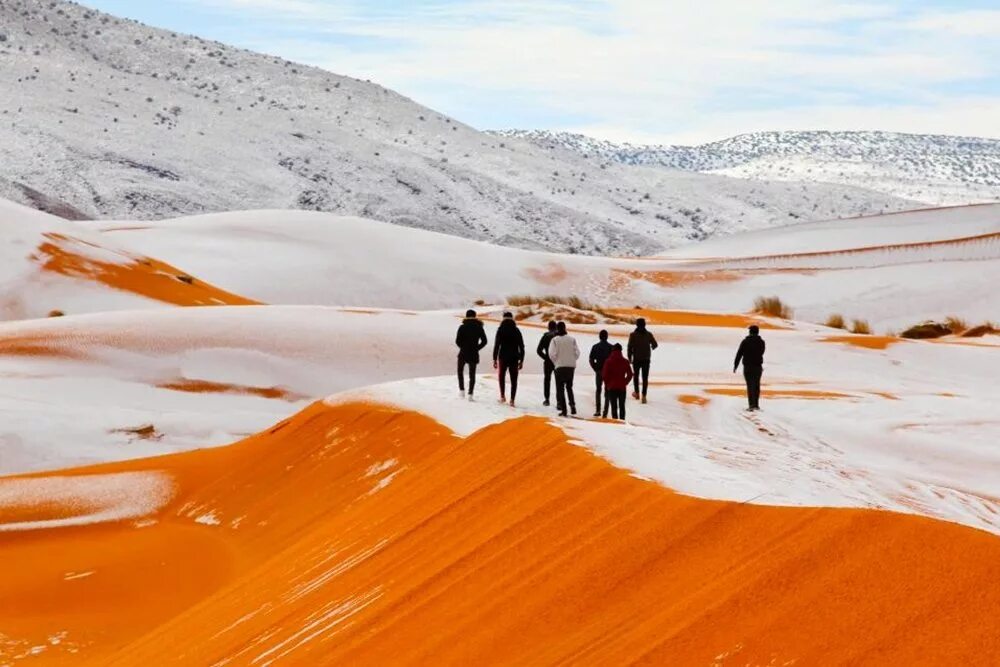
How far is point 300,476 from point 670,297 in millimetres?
28460

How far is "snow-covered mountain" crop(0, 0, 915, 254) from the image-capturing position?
A: 68.6 meters

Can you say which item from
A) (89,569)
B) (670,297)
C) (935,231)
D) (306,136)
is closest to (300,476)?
(89,569)

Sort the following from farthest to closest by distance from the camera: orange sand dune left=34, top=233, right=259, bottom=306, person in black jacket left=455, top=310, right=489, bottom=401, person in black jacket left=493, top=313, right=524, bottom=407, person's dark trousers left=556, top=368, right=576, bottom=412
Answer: orange sand dune left=34, top=233, right=259, bottom=306 → person in black jacket left=455, top=310, right=489, bottom=401 → person in black jacket left=493, top=313, right=524, bottom=407 → person's dark trousers left=556, top=368, right=576, bottom=412

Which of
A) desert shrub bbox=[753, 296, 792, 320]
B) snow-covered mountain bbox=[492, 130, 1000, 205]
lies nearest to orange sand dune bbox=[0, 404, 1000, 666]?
desert shrub bbox=[753, 296, 792, 320]

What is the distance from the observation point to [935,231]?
55.6 metres

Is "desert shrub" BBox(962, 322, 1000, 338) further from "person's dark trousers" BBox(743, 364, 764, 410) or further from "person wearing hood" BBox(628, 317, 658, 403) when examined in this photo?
"person wearing hood" BBox(628, 317, 658, 403)

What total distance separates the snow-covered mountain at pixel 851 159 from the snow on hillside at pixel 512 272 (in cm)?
9690

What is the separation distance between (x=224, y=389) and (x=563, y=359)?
26.1ft

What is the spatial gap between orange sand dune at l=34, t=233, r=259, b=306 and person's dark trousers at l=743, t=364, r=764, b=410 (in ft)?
51.1

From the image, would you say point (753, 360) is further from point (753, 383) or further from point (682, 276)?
point (682, 276)

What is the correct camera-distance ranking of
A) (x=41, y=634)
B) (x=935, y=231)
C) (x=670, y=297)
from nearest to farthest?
(x=41, y=634), (x=670, y=297), (x=935, y=231)

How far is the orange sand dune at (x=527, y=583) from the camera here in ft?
19.3

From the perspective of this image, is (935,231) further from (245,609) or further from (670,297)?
(245,609)

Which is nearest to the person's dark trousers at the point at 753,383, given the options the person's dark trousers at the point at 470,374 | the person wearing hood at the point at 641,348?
the person wearing hood at the point at 641,348
